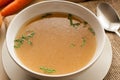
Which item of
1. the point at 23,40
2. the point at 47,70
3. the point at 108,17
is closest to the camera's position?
the point at 47,70

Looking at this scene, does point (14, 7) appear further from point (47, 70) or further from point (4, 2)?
point (47, 70)

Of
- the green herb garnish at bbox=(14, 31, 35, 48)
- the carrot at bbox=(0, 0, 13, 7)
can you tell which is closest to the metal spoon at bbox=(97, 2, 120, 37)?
the green herb garnish at bbox=(14, 31, 35, 48)

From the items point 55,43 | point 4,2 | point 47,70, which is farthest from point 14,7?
point 47,70

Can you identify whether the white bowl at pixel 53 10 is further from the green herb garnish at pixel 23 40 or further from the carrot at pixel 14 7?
the carrot at pixel 14 7

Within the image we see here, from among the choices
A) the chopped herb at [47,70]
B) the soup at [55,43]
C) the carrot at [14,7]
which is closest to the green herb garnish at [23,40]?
the soup at [55,43]

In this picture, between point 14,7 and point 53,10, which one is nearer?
point 53,10

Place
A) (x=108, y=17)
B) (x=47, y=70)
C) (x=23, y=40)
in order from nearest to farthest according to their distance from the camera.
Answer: (x=47, y=70)
(x=23, y=40)
(x=108, y=17)
